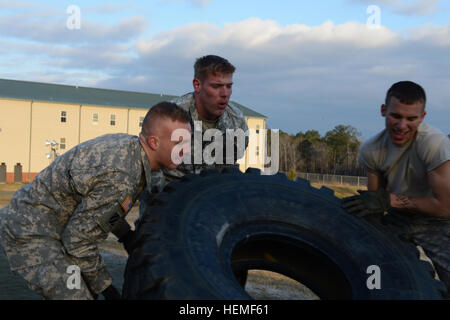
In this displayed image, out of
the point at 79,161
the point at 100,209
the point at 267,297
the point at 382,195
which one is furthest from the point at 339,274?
the point at 267,297

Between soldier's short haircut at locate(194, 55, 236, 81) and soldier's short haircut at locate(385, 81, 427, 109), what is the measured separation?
1.51 m

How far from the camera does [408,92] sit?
3.44 meters

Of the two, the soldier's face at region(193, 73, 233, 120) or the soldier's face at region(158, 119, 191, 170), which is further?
the soldier's face at region(193, 73, 233, 120)

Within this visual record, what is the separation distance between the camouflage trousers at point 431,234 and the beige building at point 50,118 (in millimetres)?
39168

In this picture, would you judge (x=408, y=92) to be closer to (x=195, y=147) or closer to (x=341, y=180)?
(x=195, y=147)

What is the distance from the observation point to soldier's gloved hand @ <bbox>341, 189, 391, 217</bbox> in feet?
11.6

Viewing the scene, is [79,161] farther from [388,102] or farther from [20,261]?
[388,102]

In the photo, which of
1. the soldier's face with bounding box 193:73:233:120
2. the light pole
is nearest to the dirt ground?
the soldier's face with bounding box 193:73:233:120

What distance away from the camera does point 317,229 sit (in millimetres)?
3477

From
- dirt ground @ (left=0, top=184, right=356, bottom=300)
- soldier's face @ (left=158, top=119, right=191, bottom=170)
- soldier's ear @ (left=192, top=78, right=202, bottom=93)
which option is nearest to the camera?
soldier's face @ (left=158, top=119, right=191, bottom=170)

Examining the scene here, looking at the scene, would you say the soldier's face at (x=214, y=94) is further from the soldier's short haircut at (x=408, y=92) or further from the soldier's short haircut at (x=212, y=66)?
the soldier's short haircut at (x=408, y=92)

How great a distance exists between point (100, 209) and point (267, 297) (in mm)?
3725

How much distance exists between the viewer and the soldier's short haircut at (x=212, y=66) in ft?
14.2

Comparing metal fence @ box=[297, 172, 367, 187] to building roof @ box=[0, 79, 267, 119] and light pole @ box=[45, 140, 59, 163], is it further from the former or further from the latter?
light pole @ box=[45, 140, 59, 163]
